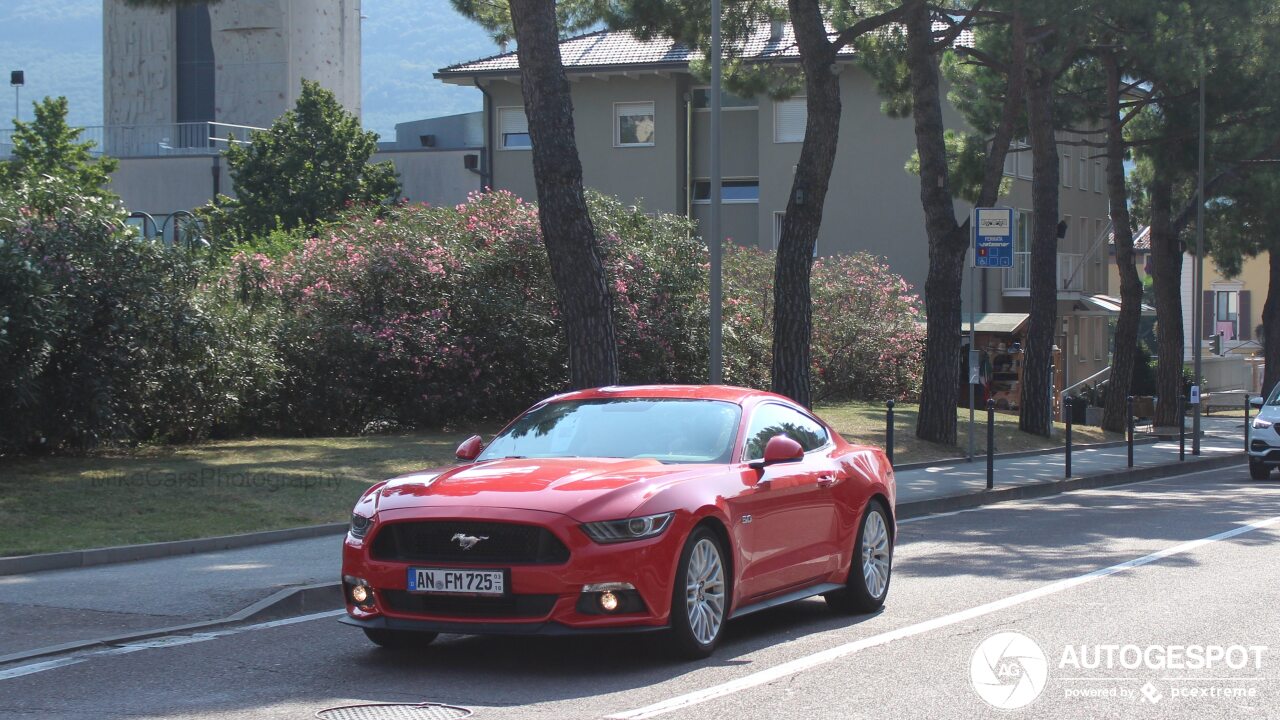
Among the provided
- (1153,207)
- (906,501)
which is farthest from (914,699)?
(1153,207)

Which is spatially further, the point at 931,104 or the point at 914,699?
the point at 931,104

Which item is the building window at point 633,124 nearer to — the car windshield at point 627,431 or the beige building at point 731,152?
the beige building at point 731,152

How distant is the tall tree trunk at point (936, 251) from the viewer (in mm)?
24516

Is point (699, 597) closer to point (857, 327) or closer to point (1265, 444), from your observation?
point (1265, 444)

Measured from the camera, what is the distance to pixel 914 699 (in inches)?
276

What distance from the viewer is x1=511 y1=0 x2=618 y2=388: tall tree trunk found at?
54.5ft

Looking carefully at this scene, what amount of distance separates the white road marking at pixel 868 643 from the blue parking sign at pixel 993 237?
711cm

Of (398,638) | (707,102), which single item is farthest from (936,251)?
(707,102)

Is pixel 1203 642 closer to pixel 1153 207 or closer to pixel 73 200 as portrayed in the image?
pixel 73 200

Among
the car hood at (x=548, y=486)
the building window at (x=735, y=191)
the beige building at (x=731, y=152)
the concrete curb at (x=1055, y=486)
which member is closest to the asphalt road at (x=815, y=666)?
the car hood at (x=548, y=486)

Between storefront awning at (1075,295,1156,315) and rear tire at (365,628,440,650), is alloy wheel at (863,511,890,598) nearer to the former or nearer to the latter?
rear tire at (365,628,440,650)

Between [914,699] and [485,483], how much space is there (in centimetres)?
246

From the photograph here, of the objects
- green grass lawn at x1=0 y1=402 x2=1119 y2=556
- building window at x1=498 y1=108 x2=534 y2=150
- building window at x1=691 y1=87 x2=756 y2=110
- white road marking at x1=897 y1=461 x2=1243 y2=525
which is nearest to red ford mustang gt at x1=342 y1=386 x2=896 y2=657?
green grass lawn at x1=0 y1=402 x2=1119 y2=556

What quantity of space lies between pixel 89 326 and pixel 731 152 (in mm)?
29823
